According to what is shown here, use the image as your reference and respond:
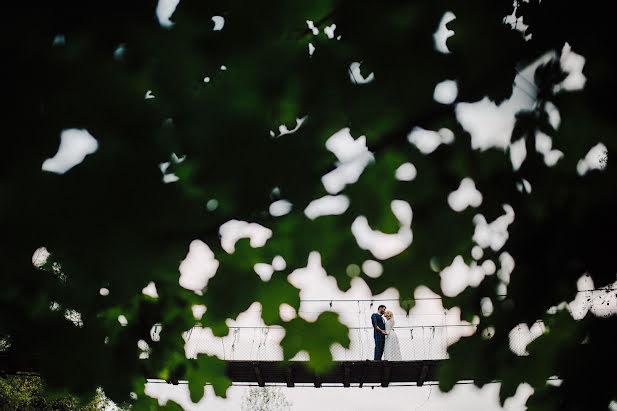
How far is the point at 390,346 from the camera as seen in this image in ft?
28.1

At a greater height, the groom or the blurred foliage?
the groom

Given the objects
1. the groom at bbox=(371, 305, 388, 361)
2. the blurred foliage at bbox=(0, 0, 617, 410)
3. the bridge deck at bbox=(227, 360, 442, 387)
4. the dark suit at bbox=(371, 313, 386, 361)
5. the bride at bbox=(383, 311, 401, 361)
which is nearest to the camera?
the blurred foliage at bbox=(0, 0, 617, 410)

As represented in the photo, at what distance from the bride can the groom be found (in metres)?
0.14

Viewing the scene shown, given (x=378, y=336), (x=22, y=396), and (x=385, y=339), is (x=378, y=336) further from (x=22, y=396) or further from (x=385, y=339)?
(x=22, y=396)

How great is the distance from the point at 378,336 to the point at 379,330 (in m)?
0.76

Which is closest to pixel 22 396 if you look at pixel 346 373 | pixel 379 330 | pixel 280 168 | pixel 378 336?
pixel 346 373

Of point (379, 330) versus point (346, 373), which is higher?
point (379, 330)

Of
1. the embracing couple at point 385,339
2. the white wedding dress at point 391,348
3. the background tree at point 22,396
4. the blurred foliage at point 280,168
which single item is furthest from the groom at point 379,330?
the background tree at point 22,396

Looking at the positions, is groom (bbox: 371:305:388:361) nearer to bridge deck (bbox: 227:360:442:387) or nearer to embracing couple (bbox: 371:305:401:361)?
embracing couple (bbox: 371:305:401:361)

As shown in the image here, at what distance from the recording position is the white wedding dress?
8422mm

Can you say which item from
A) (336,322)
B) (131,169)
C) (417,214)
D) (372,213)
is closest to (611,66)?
(417,214)

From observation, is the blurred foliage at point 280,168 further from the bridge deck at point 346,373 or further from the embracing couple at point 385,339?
the bridge deck at point 346,373

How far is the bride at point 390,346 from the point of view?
841 centimetres

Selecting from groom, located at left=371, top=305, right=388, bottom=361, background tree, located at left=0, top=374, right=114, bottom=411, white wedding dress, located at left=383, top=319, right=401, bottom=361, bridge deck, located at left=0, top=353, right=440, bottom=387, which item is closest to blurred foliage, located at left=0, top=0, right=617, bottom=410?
groom, located at left=371, top=305, right=388, bottom=361
